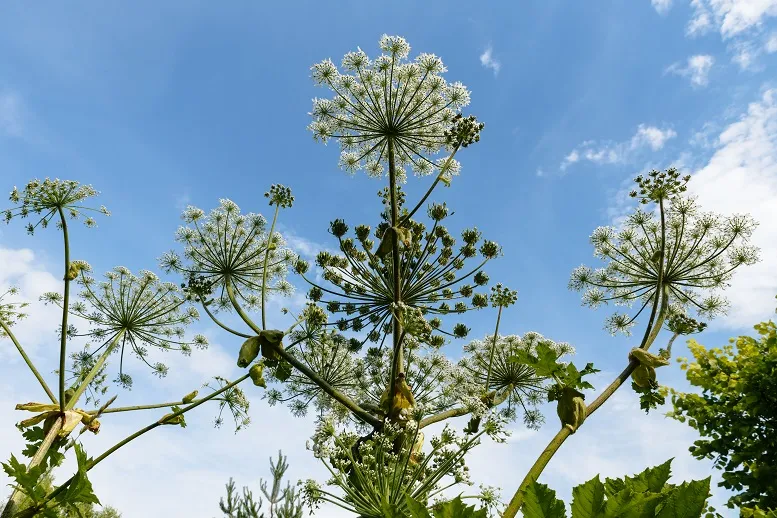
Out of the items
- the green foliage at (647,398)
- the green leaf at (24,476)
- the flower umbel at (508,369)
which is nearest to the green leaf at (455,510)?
the green foliage at (647,398)

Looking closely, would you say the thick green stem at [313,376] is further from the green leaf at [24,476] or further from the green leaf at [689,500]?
the green leaf at [689,500]

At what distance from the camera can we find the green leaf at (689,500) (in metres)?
1.36

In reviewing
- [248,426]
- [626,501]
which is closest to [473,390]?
[248,426]

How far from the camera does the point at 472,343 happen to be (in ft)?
48.9

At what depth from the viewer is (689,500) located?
4.50 ft

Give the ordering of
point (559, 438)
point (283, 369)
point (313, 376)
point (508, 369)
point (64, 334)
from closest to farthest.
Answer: point (559, 438)
point (64, 334)
point (313, 376)
point (283, 369)
point (508, 369)

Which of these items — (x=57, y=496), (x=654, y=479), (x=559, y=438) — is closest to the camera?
(x=654, y=479)

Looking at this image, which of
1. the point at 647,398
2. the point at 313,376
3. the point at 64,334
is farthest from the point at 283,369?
the point at 647,398

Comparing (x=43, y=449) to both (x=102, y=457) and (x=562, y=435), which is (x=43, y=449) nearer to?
(x=102, y=457)

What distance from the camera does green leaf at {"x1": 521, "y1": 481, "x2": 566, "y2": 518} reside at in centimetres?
137

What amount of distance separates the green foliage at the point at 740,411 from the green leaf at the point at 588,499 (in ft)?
25.7

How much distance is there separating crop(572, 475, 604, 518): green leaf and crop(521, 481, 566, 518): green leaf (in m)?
0.05

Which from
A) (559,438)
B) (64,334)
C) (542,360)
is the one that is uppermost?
(64,334)

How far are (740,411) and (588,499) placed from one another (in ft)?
29.4
